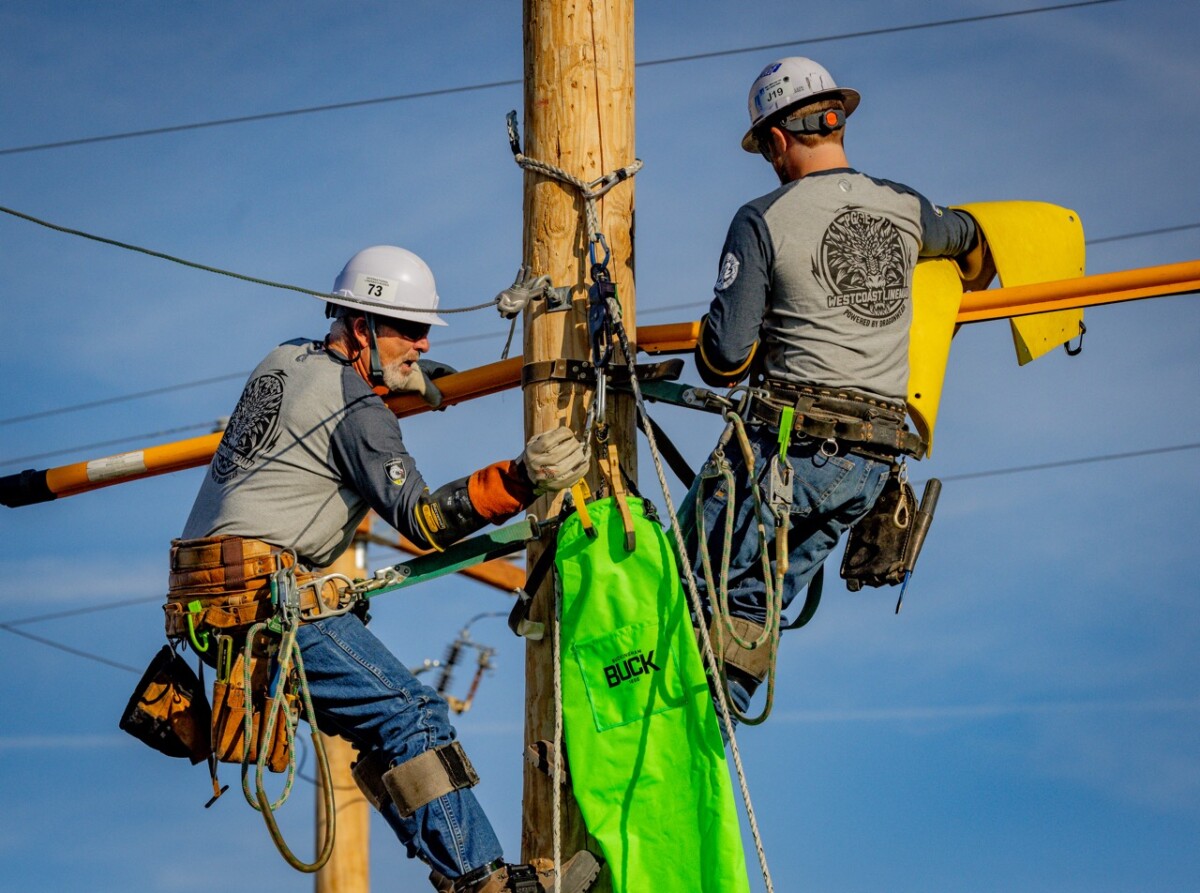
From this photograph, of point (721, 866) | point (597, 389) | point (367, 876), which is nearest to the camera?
point (721, 866)

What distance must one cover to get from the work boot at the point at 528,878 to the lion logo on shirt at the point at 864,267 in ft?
5.97

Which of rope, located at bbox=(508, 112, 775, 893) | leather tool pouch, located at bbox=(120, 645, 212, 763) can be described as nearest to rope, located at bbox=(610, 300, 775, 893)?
rope, located at bbox=(508, 112, 775, 893)

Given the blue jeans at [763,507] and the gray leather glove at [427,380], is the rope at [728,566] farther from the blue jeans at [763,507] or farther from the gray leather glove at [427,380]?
the gray leather glove at [427,380]

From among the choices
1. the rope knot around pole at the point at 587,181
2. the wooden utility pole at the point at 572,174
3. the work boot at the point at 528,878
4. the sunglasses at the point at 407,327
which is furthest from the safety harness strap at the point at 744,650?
the sunglasses at the point at 407,327

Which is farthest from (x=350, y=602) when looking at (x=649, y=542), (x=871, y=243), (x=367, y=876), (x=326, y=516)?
(x=367, y=876)

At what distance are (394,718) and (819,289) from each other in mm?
1817

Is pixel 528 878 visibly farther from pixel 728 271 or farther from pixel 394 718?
pixel 728 271

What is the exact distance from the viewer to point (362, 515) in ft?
20.2

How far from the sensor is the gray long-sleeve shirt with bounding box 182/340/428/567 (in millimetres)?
5773

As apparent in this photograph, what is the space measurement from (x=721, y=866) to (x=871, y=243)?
75.7 inches

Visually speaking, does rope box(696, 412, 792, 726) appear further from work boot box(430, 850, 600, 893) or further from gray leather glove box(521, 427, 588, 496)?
work boot box(430, 850, 600, 893)

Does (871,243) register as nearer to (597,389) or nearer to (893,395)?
(893,395)

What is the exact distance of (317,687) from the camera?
5.77 m

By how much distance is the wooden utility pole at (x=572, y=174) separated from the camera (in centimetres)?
589
